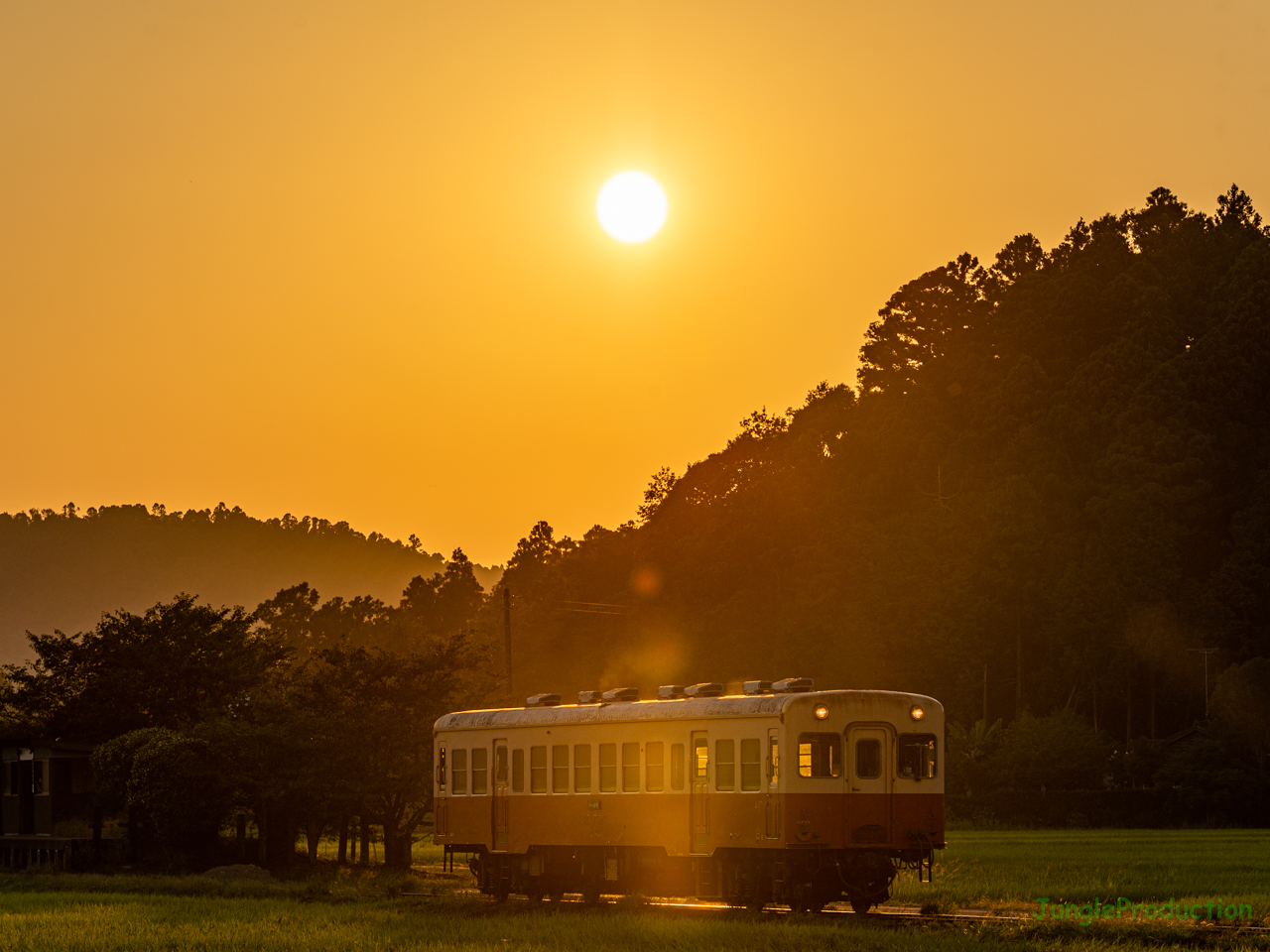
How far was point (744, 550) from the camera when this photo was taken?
101375mm

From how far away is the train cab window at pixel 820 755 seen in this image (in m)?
27.7

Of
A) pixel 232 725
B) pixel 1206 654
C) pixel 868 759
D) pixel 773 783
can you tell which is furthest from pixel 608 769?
pixel 1206 654

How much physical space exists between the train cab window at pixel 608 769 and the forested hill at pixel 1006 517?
2330 inches

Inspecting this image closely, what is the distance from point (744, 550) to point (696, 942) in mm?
78229

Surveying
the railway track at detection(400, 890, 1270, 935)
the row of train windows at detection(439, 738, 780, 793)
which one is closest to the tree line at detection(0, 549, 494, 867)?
the row of train windows at detection(439, 738, 780, 793)

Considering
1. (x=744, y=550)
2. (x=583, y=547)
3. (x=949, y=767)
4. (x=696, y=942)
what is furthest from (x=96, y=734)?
(x=583, y=547)

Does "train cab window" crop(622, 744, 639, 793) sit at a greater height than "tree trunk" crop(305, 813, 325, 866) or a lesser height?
greater

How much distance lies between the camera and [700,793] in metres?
29.2

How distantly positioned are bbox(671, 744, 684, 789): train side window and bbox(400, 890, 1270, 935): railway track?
2.13 m

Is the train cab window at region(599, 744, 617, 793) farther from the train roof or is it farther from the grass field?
the grass field

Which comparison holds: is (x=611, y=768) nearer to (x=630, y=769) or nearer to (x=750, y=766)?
(x=630, y=769)

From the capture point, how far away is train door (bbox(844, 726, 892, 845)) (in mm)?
27844

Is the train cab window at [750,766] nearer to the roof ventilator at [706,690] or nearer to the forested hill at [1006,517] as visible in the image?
the roof ventilator at [706,690]

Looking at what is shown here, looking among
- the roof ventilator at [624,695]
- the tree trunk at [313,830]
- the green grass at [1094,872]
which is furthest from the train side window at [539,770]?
the tree trunk at [313,830]
